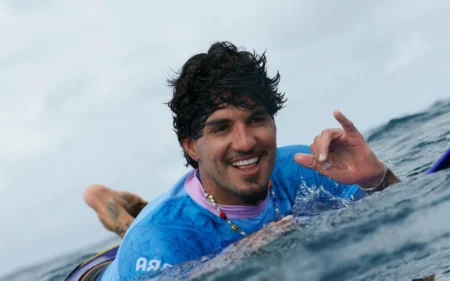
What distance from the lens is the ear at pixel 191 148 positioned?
4.98m

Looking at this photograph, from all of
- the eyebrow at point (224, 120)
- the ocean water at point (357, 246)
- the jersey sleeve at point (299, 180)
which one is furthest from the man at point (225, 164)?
the ocean water at point (357, 246)

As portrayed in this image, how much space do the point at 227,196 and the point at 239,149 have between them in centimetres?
56

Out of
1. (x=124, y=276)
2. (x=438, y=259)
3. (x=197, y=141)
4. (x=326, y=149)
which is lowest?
(x=438, y=259)

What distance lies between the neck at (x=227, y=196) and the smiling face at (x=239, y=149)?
0.02 metres

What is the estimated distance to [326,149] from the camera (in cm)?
442

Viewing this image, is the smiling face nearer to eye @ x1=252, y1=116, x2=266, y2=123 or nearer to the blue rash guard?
eye @ x1=252, y1=116, x2=266, y2=123

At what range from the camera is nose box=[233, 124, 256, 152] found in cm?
448

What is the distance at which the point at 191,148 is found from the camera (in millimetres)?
5066

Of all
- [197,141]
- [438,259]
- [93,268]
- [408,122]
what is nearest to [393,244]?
[438,259]

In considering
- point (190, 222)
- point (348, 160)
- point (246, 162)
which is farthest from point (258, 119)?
point (190, 222)

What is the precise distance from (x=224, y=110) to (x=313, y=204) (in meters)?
1.16

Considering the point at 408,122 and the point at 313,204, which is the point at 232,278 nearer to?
the point at 313,204

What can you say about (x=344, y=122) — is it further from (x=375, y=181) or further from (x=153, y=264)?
(x=153, y=264)

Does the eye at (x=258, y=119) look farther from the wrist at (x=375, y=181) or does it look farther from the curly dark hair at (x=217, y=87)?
the wrist at (x=375, y=181)
